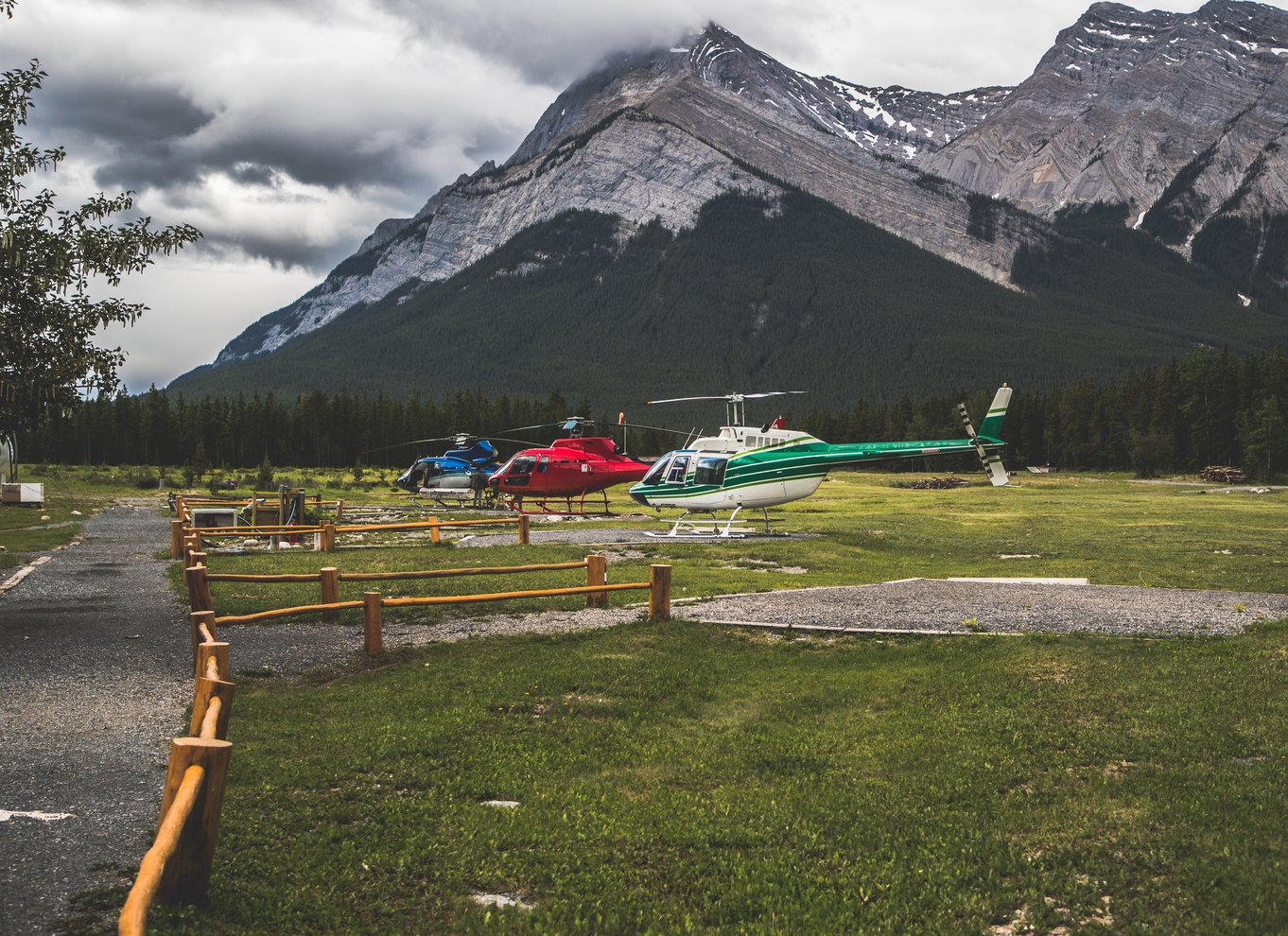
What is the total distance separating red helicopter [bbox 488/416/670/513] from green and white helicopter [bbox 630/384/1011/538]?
7.69 metres

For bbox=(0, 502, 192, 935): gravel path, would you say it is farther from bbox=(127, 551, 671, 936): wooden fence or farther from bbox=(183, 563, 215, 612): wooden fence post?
bbox=(127, 551, 671, 936): wooden fence

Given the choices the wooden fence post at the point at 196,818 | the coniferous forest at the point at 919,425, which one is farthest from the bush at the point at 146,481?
the wooden fence post at the point at 196,818

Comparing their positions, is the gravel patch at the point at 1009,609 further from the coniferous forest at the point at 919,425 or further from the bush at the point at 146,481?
the coniferous forest at the point at 919,425

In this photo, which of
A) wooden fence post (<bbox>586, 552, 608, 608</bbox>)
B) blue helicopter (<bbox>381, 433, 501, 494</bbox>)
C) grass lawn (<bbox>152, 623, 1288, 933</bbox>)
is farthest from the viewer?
blue helicopter (<bbox>381, 433, 501, 494</bbox>)

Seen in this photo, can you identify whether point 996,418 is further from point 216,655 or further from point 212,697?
point 212,697

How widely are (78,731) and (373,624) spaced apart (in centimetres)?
392

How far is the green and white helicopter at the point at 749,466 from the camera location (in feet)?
98.8

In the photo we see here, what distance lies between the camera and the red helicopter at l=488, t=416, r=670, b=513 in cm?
3806

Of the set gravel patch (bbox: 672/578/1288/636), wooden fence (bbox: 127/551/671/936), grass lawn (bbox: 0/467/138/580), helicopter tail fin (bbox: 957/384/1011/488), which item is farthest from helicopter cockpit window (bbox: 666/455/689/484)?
wooden fence (bbox: 127/551/671/936)

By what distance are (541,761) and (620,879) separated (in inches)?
88.9

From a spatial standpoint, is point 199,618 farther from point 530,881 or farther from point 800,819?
point 800,819

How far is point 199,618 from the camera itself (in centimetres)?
1025

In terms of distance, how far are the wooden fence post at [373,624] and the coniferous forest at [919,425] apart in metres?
68.7

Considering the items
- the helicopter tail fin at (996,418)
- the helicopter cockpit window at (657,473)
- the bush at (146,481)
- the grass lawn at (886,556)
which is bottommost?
the grass lawn at (886,556)
